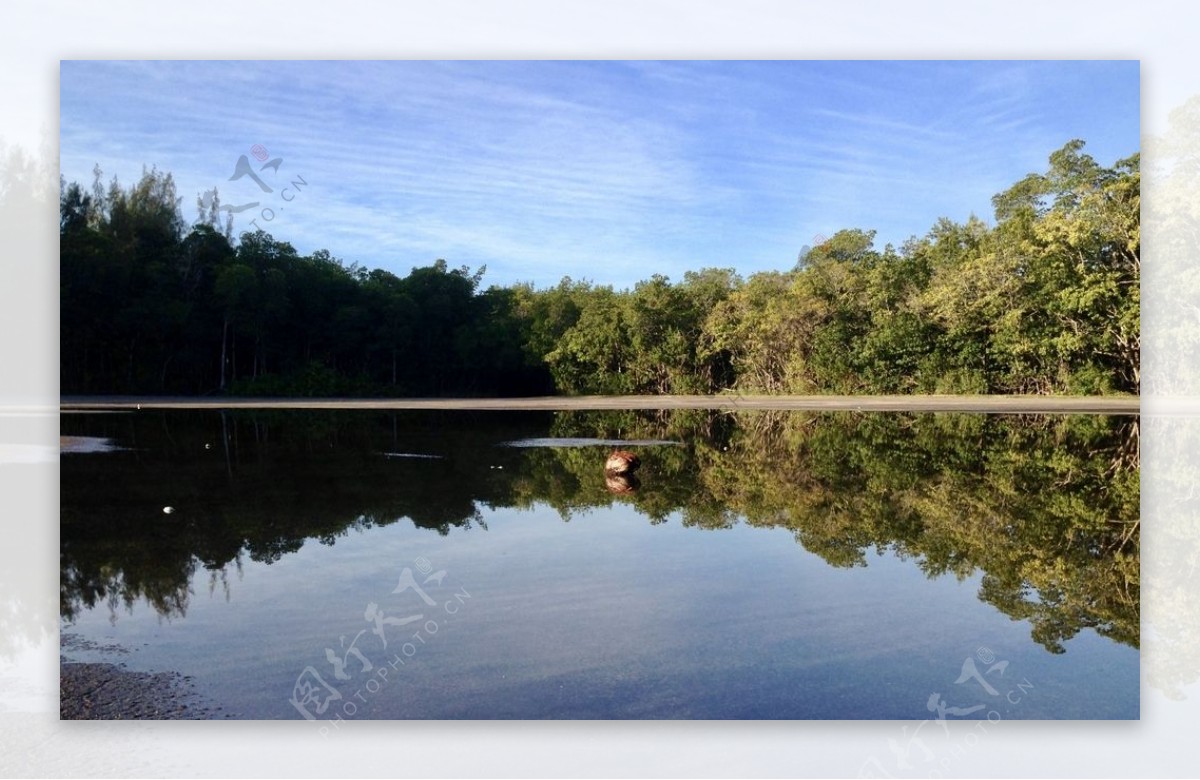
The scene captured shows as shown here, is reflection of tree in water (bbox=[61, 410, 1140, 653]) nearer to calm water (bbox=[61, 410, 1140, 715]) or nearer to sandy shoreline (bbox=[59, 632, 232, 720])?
calm water (bbox=[61, 410, 1140, 715])

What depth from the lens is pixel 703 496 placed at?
10.1 meters

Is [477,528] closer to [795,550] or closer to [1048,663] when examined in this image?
[795,550]

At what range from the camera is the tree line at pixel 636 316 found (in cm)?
2289

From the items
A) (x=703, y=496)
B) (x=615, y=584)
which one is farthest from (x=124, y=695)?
(x=703, y=496)

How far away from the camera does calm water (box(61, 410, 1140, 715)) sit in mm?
4398

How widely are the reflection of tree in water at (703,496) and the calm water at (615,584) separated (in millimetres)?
41

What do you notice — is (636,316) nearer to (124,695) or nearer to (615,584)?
(615,584)

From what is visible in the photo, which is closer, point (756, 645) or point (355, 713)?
point (355, 713)

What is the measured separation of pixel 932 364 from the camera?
2875cm

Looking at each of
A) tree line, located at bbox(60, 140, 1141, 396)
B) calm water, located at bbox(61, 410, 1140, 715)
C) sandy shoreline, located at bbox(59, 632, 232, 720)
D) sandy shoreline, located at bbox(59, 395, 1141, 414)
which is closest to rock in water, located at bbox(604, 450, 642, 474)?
calm water, located at bbox(61, 410, 1140, 715)

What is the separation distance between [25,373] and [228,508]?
2194 mm

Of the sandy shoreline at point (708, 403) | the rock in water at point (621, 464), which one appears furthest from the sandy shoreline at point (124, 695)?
the sandy shoreline at point (708, 403)

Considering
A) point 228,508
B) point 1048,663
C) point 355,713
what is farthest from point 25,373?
point 1048,663

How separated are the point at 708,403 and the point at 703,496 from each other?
1918 centimetres
